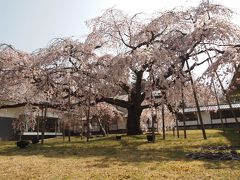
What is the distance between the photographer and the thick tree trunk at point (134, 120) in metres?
31.6

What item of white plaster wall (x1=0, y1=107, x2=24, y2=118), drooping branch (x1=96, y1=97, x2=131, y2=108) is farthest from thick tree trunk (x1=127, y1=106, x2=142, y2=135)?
white plaster wall (x1=0, y1=107, x2=24, y2=118)

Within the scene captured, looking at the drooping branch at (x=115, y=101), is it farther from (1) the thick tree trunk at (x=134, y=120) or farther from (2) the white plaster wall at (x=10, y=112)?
(2) the white plaster wall at (x=10, y=112)

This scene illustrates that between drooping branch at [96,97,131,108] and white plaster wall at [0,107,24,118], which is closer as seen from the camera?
drooping branch at [96,97,131,108]

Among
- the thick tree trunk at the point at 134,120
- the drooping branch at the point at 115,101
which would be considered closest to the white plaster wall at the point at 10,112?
the drooping branch at the point at 115,101

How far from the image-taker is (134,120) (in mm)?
32094

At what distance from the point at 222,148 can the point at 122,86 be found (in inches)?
517

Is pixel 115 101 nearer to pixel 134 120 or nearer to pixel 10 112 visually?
pixel 134 120

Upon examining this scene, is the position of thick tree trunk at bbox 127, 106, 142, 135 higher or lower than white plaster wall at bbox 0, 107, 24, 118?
lower

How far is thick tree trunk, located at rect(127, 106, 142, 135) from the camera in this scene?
31.6 metres

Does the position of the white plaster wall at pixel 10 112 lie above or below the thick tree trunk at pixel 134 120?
above

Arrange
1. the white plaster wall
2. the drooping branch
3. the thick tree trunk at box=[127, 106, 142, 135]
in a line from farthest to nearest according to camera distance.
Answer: the white plaster wall < the thick tree trunk at box=[127, 106, 142, 135] < the drooping branch

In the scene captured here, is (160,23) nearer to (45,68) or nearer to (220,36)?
(220,36)

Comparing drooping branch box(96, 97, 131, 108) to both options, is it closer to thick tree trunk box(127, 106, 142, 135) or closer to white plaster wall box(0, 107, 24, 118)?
thick tree trunk box(127, 106, 142, 135)

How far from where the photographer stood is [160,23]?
28.2 metres
